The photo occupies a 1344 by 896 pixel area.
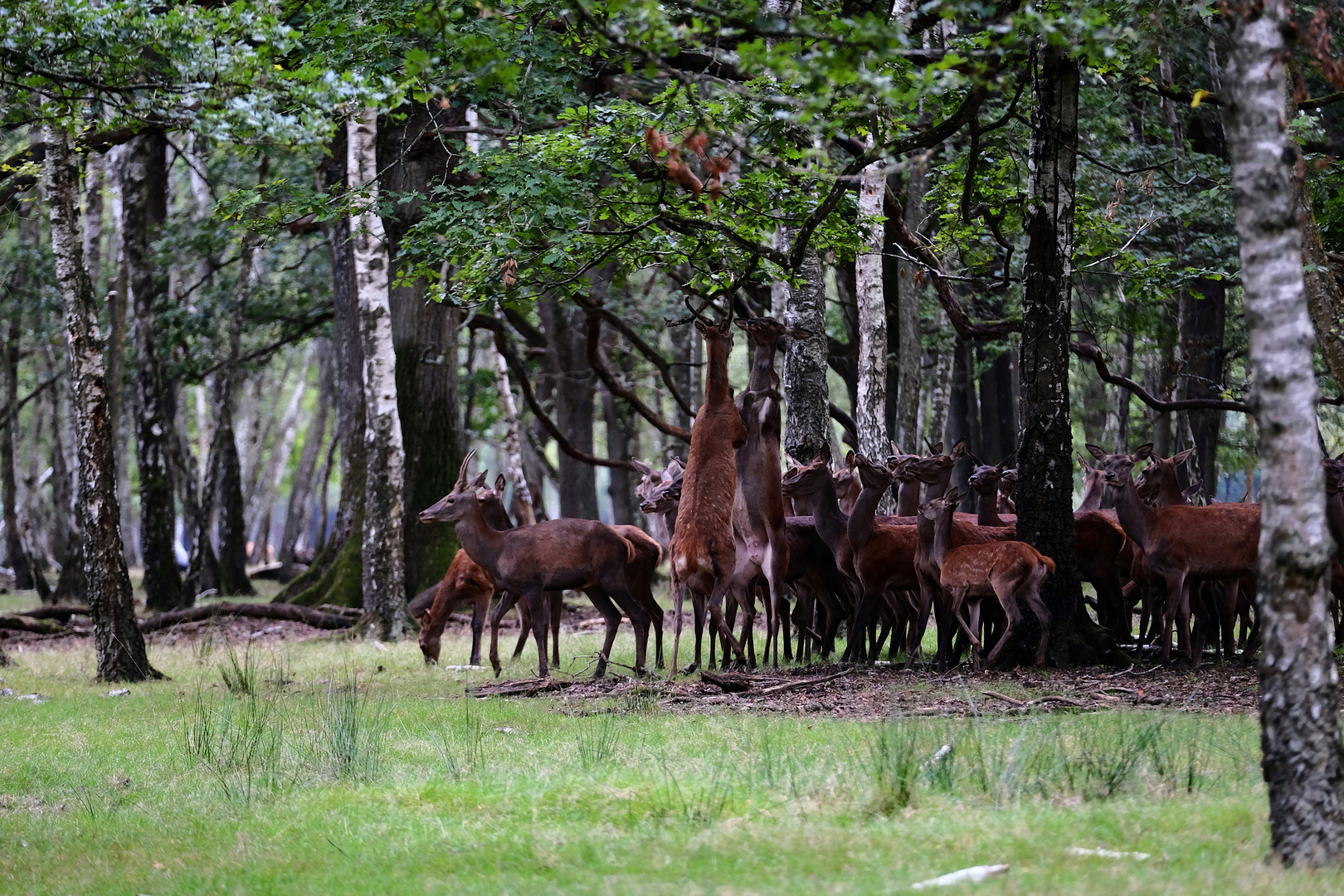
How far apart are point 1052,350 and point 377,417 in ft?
25.8

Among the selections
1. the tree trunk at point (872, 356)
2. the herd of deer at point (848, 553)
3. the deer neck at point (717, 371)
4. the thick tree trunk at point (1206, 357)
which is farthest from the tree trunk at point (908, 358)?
the deer neck at point (717, 371)

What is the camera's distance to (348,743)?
7.40 m

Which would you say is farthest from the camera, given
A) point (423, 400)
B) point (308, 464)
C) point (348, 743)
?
point (308, 464)

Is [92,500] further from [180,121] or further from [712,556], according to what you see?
[712,556]

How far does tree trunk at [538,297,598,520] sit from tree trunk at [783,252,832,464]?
33.4ft

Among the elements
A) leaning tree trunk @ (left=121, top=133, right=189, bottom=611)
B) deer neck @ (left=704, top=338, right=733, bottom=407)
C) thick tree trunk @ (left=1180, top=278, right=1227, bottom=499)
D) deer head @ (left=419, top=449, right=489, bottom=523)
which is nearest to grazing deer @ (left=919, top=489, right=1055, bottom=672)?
deer neck @ (left=704, top=338, right=733, bottom=407)

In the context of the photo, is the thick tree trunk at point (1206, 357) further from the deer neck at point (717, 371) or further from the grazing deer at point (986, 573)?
the deer neck at point (717, 371)

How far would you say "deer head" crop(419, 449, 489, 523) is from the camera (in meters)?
11.6

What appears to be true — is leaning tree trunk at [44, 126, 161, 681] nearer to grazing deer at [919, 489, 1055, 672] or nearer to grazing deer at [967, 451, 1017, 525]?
grazing deer at [919, 489, 1055, 672]

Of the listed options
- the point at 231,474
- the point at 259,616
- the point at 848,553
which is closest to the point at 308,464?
the point at 231,474

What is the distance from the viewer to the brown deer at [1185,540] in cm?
1055

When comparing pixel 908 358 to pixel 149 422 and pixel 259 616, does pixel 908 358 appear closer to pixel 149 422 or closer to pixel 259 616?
pixel 259 616

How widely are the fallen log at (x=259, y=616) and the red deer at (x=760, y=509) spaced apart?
7.20 meters

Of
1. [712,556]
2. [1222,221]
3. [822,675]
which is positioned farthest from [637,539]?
[1222,221]
